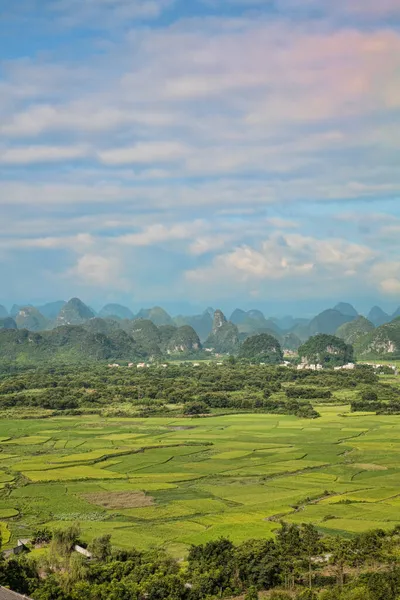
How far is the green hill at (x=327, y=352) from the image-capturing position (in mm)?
100438

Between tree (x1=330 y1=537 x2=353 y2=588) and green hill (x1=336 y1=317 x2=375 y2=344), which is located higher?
green hill (x1=336 y1=317 x2=375 y2=344)

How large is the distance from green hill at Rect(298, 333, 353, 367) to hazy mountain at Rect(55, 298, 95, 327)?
84.4 m

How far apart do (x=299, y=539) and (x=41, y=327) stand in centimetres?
16470

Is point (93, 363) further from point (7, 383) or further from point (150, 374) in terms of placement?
point (7, 383)

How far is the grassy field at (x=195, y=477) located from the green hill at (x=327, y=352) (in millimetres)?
47114

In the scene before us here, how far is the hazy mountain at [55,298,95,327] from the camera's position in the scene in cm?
17862

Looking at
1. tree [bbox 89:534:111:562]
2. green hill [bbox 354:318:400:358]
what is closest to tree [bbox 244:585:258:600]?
tree [bbox 89:534:111:562]

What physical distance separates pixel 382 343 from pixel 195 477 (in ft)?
271

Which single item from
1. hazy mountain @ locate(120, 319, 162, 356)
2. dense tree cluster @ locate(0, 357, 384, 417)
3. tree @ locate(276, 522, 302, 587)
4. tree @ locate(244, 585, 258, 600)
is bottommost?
tree @ locate(244, 585, 258, 600)

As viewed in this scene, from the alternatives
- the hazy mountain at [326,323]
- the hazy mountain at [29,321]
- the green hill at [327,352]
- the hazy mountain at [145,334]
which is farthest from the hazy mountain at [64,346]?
the hazy mountain at [326,323]

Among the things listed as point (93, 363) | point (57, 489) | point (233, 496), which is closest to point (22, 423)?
point (57, 489)

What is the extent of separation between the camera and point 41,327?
A: 182125 mm

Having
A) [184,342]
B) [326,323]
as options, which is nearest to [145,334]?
[184,342]

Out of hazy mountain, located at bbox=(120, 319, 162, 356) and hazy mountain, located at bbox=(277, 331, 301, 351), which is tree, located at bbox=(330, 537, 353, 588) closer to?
hazy mountain, located at bbox=(120, 319, 162, 356)
